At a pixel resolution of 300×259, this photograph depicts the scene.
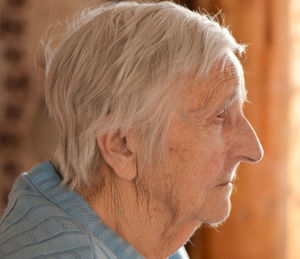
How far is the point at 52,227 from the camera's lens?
109cm

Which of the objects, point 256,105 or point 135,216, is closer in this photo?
point 135,216

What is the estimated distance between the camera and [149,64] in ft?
3.66

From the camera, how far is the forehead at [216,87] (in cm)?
115

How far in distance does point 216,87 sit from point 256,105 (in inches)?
50.5

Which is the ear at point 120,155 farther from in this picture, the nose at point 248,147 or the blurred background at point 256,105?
the blurred background at point 256,105

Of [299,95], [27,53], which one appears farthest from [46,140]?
[299,95]

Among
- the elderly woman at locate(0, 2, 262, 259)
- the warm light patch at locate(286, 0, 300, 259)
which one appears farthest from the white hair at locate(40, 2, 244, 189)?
the warm light patch at locate(286, 0, 300, 259)

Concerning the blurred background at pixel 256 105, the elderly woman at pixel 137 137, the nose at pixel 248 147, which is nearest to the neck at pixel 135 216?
the elderly woman at pixel 137 137

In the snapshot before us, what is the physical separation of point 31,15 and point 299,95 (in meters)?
1.17

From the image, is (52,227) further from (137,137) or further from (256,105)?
(256,105)

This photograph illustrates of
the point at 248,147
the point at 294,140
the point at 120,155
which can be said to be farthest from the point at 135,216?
the point at 294,140

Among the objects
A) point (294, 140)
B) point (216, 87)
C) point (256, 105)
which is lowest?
point (294, 140)

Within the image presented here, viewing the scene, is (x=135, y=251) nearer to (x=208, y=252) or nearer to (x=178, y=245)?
(x=178, y=245)

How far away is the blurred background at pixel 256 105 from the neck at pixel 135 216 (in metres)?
1.22
